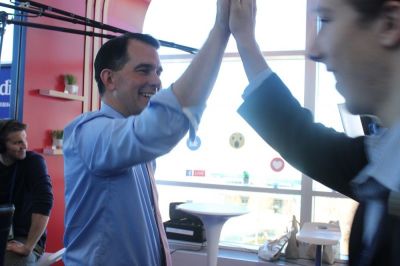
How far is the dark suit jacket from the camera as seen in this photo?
0.89m

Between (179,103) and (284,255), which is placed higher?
(179,103)

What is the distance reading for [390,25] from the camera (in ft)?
1.85

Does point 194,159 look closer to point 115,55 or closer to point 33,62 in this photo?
point 33,62

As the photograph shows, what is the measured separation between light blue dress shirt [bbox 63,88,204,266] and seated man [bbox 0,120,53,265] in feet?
6.10

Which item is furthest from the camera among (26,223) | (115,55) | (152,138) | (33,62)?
(33,62)

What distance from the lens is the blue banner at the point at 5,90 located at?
11.2 ft

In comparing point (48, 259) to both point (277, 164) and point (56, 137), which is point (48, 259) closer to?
point (56, 137)

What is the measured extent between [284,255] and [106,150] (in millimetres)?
3440

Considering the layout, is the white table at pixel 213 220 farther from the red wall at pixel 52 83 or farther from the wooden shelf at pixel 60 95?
the wooden shelf at pixel 60 95

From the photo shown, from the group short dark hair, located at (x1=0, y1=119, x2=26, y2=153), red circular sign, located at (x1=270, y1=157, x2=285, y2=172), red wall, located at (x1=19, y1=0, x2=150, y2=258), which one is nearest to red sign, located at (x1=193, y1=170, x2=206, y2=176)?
red circular sign, located at (x1=270, y1=157, x2=285, y2=172)

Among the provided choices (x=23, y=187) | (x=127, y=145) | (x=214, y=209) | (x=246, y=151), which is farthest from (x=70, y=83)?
(x=127, y=145)

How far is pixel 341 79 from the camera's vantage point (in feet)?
2.21

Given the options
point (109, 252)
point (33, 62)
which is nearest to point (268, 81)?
point (109, 252)

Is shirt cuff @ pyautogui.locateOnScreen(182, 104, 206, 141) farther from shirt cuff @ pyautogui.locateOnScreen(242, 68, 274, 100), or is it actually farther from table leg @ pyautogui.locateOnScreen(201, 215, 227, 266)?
table leg @ pyautogui.locateOnScreen(201, 215, 227, 266)
